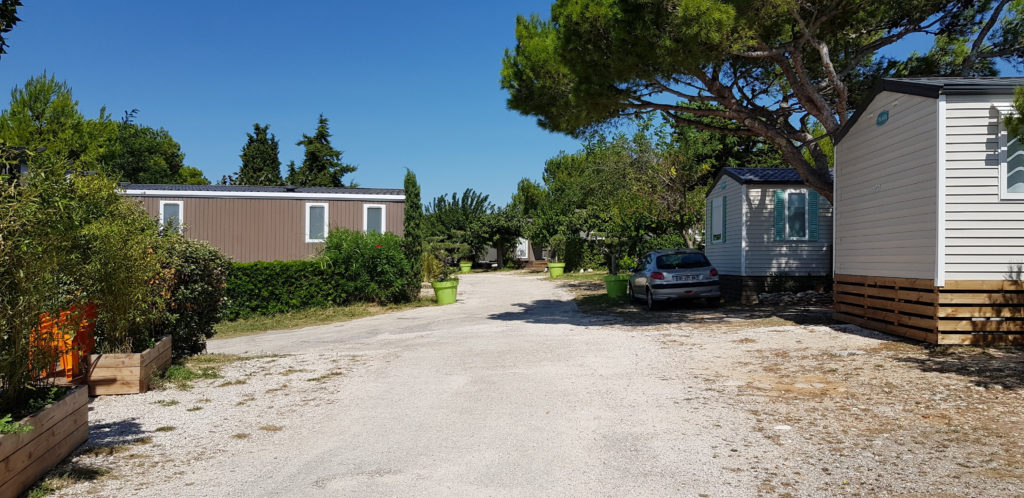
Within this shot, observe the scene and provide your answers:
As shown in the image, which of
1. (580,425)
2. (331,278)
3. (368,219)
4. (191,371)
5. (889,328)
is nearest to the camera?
(580,425)

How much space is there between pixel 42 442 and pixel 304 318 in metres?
12.1

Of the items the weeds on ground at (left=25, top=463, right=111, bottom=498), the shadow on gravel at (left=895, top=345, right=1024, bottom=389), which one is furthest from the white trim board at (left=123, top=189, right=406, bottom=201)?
the weeds on ground at (left=25, top=463, right=111, bottom=498)

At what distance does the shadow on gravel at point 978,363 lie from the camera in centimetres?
646

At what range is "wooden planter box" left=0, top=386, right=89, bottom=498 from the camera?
11.3 ft

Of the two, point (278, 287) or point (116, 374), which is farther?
point (278, 287)

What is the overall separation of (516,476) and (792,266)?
14139 millimetres

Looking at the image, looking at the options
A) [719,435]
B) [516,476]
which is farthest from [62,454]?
[719,435]

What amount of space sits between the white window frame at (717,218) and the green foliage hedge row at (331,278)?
9061 mm

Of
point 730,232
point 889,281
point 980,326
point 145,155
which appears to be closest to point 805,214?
point 730,232

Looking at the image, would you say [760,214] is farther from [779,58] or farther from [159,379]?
[159,379]

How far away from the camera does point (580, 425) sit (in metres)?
5.25

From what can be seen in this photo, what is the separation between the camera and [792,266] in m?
16.1

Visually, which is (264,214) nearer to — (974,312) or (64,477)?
(64,477)

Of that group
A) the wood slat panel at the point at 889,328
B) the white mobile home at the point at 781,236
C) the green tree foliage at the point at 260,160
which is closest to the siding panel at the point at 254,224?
the white mobile home at the point at 781,236
